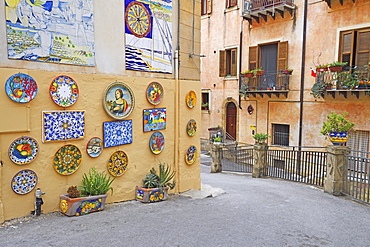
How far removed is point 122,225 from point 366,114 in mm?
11565

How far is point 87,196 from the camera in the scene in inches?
207

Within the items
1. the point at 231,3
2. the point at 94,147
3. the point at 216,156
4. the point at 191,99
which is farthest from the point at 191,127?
the point at 231,3

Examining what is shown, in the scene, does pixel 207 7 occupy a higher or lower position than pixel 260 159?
higher

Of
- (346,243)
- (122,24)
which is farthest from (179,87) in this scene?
(346,243)

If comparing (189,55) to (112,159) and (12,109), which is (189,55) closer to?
(112,159)

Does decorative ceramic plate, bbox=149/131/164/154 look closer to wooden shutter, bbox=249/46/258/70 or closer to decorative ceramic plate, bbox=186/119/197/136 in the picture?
decorative ceramic plate, bbox=186/119/197/136

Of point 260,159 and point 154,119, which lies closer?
point 154,119

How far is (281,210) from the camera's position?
6.27 m

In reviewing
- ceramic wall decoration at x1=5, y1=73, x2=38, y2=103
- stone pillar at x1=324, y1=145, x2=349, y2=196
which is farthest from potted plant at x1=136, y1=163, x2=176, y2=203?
stone pillar at x1=324, y1=145, x2=349, y2=196

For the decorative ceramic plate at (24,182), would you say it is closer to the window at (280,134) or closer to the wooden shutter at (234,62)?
the window at (280,134)

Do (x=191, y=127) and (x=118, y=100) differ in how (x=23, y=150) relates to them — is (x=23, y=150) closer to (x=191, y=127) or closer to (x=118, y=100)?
(x=118, y=100)

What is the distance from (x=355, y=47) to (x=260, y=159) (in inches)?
255

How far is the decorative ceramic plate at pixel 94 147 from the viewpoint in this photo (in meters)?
5.54

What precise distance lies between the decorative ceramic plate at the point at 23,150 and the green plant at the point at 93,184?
1003 mm
